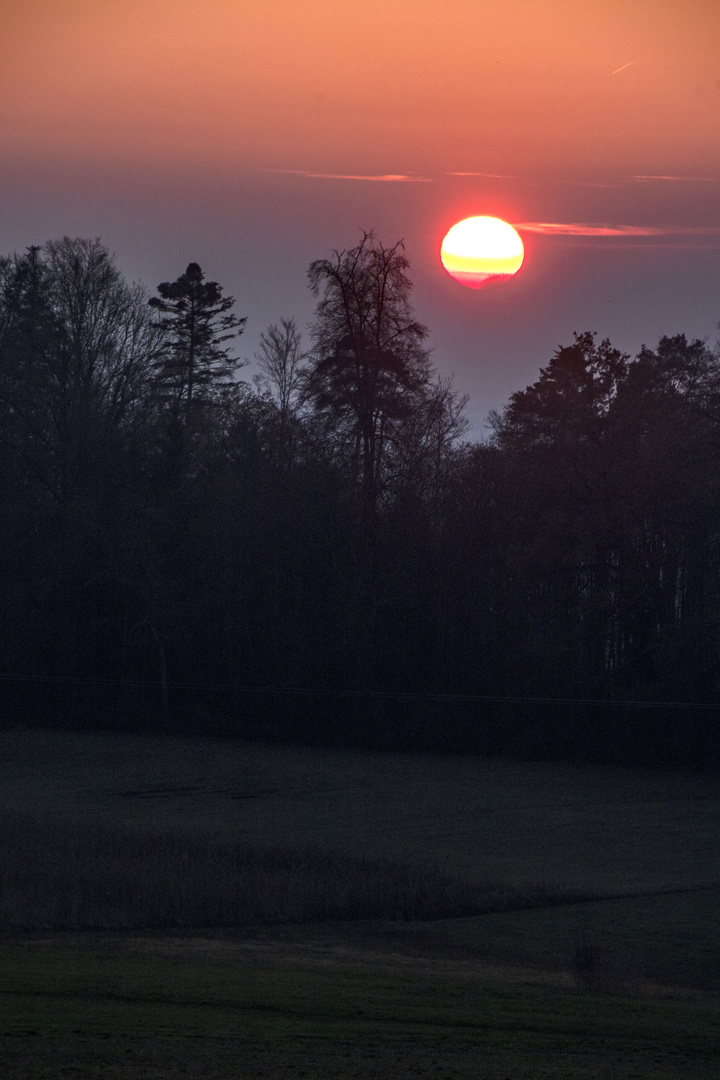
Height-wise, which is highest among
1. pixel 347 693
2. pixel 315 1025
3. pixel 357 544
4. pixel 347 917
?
pixel 357 544

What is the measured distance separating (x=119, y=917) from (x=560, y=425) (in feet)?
89.6

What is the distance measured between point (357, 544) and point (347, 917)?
2530 centimetres

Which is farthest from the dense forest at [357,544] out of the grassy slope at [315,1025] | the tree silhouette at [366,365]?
the grassy slope at [315,1025]

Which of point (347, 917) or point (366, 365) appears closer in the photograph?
point (347, 917)

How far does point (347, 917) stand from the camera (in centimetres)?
1873

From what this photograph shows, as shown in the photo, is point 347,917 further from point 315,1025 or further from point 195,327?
point 195,327

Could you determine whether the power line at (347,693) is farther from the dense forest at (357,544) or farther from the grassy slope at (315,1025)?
the grassy slope at (315,1025)

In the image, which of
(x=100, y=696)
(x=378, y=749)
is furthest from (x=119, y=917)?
(x=100, y=696)

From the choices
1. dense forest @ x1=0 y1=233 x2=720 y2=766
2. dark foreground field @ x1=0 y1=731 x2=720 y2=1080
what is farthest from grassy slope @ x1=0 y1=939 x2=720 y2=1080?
dense forest @ x1=0 y1=233 x2=720 y2=766

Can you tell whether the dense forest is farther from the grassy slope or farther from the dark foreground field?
the grassy slope

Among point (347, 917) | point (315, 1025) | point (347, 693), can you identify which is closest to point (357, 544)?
point (347, 693)

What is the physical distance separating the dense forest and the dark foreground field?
2.67 meters

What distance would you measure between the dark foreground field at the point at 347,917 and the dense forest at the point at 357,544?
Result: 2.67 metres

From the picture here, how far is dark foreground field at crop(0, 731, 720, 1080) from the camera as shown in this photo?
8.08 m
